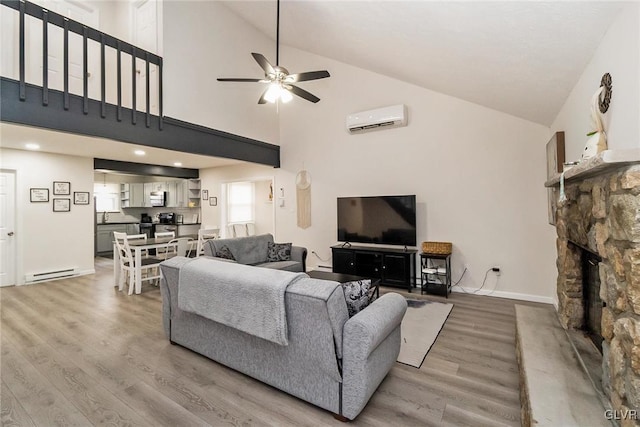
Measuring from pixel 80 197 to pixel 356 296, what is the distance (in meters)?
6.41

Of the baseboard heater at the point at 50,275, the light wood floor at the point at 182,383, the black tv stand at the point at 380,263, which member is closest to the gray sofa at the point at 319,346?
the light wood floor at the point at 182,383

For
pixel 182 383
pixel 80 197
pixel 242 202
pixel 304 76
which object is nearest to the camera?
pixel 182 383

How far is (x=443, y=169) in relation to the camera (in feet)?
15.0

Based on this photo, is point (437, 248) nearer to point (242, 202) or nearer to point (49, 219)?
point (242, 202)

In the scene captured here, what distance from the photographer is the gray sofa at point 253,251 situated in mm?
4207

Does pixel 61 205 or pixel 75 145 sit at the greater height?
pixel 75 145

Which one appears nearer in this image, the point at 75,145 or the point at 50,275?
the point at 75,145

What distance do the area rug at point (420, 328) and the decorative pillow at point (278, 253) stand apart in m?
2.02

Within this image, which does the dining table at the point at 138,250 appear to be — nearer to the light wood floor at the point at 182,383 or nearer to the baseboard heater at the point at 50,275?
the light wood floor at the point at 182,383

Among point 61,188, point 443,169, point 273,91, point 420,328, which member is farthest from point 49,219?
point 443,169

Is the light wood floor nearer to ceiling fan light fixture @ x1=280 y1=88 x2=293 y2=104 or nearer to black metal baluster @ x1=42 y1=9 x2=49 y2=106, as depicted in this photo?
black metal baluster @ x1=42 y1=9 x2=49 y2=106

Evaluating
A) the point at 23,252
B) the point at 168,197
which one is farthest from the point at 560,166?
the point at 168,197

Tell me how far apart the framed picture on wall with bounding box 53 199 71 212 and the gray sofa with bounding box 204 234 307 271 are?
12.0 ft

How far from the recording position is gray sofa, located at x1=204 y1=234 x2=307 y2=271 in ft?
13.8
